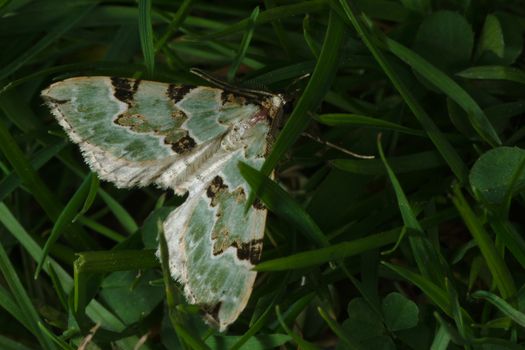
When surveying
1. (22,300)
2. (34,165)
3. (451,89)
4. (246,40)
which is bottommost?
(22,300)

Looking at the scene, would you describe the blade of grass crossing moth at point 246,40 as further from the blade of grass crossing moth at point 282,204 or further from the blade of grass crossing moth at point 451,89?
the blade of grass crossing moth at point 282,204

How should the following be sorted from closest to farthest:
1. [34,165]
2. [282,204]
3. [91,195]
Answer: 1. [282,204]
2. [91,195]
3. [34,165]

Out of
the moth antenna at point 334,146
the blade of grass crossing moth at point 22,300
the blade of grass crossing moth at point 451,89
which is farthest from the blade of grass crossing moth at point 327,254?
the blade of grass crossing moth at point 22,300

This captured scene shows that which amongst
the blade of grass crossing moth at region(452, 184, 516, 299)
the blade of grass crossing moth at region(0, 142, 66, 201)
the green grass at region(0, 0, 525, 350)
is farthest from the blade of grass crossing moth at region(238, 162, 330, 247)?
the blade of grass crossing moth at region(0, 142, 66, 201)

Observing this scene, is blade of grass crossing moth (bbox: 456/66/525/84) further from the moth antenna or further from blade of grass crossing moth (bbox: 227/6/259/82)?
blade of grass crossing moth (bbox: 227/6/259/82)

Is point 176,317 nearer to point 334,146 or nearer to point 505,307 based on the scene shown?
point 334,146

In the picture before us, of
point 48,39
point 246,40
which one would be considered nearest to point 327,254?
point 246,40
